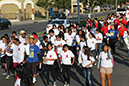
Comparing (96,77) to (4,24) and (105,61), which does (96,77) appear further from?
(4,24)

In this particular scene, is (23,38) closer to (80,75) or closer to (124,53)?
(80,75)

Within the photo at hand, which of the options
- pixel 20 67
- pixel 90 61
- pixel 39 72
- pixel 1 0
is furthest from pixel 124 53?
pixel 1 0

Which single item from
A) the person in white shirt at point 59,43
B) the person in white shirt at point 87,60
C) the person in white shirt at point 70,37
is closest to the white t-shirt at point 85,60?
the person in white shirt at point 87,60

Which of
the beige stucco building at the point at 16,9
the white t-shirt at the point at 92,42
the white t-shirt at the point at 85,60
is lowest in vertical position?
the white t-shirt at the point at 85,60

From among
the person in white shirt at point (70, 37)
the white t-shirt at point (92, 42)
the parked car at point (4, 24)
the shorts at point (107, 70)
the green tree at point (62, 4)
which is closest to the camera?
the shorts at point (107, 70)

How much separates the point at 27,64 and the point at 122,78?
12.8 feet

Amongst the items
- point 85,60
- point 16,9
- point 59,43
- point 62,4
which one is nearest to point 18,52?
point 59,43

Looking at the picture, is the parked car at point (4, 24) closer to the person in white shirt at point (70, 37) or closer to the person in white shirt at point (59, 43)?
the person in white shirt at point (70, 37)

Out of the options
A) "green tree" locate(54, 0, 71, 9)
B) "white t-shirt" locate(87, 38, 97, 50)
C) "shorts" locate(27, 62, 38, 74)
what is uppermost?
"green tree" locate(54, 0, 71, 9)

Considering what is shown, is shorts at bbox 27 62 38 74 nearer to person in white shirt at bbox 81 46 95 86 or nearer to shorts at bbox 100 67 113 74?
person in white shirt at bbox 81 46 95 86

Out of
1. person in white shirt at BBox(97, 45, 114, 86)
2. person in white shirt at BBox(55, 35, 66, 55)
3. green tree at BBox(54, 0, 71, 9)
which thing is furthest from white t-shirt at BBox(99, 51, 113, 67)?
green tree at BBox(54, 0, 71, 9)

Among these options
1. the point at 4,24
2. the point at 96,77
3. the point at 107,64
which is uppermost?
the point at 4,24

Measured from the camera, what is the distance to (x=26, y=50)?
933 centimetres

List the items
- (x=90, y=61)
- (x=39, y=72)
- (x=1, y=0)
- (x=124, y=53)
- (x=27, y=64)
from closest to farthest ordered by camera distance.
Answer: (x=90, y=61) → (x=27, y=64) → (x=39, y=72) → (x=124, y=53) → (x=1, y=0)
